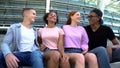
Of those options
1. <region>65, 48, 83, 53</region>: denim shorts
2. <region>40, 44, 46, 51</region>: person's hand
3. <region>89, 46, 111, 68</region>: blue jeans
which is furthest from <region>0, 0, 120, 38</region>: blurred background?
<region>89, 46, 111, 68</region>: blue jeans

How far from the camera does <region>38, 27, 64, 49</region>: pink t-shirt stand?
3.63m

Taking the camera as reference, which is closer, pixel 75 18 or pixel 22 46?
pixel 22 46

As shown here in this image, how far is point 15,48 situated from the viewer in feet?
11.1

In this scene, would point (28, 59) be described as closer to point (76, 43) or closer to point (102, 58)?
point (76, 43)

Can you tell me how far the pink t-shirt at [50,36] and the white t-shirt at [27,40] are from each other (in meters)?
0.20

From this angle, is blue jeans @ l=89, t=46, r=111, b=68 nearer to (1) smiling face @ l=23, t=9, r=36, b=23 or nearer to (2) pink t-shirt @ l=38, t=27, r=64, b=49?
(2) pink t-shirt @ l=38, t=27, r=64, b=49

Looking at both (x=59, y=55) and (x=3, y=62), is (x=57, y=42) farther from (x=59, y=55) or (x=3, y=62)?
(x=3, y=62)

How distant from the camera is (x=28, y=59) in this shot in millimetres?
3189

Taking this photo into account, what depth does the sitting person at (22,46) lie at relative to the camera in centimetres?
305

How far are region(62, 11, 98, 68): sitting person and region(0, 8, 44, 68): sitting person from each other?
1.51 ft

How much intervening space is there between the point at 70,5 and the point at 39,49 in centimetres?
452

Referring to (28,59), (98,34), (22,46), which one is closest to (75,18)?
(98,34)

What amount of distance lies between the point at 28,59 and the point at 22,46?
27cm

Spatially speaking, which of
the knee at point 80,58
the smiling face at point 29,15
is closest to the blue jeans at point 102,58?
the knee at point 80,58
